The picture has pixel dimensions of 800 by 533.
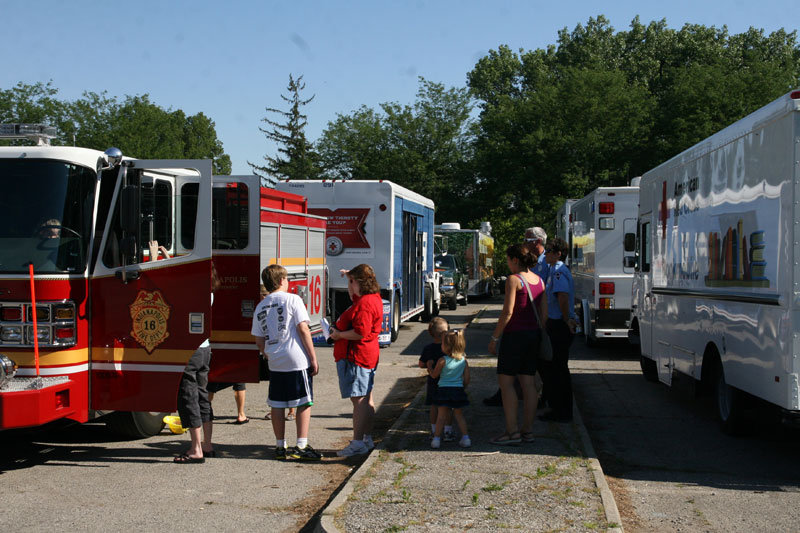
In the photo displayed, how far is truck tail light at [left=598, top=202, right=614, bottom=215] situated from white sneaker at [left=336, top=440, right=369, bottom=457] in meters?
8.95

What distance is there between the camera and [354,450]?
7.54 m

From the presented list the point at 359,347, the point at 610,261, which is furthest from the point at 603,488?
the point at 610,261

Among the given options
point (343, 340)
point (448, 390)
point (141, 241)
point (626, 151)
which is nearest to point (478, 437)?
point (448, 390)

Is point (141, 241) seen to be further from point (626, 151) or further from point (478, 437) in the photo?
point (626, 151)

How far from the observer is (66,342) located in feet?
22.5

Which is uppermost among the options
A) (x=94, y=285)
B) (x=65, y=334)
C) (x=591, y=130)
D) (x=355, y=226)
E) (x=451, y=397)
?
(x=591, y=130)

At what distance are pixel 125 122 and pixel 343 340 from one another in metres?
51.5

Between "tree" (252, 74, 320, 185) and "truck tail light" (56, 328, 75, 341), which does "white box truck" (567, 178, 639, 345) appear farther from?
"tree" (252, 74, 320, 185)

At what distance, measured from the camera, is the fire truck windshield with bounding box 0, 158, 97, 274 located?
22.5 feet

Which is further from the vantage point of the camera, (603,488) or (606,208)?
(606,208)

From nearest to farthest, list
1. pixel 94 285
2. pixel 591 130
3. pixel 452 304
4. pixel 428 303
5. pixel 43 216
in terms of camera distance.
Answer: pixel 43 216 → pixel 94 285 → pixel 428 303 → pixel 452 304 → pixel 591 130

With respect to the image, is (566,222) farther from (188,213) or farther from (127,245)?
(127,245)

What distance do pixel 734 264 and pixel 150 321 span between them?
17.2ft

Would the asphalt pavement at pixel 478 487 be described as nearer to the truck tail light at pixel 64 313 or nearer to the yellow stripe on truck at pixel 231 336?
the yellow stripe on truck at pixel 231 336
